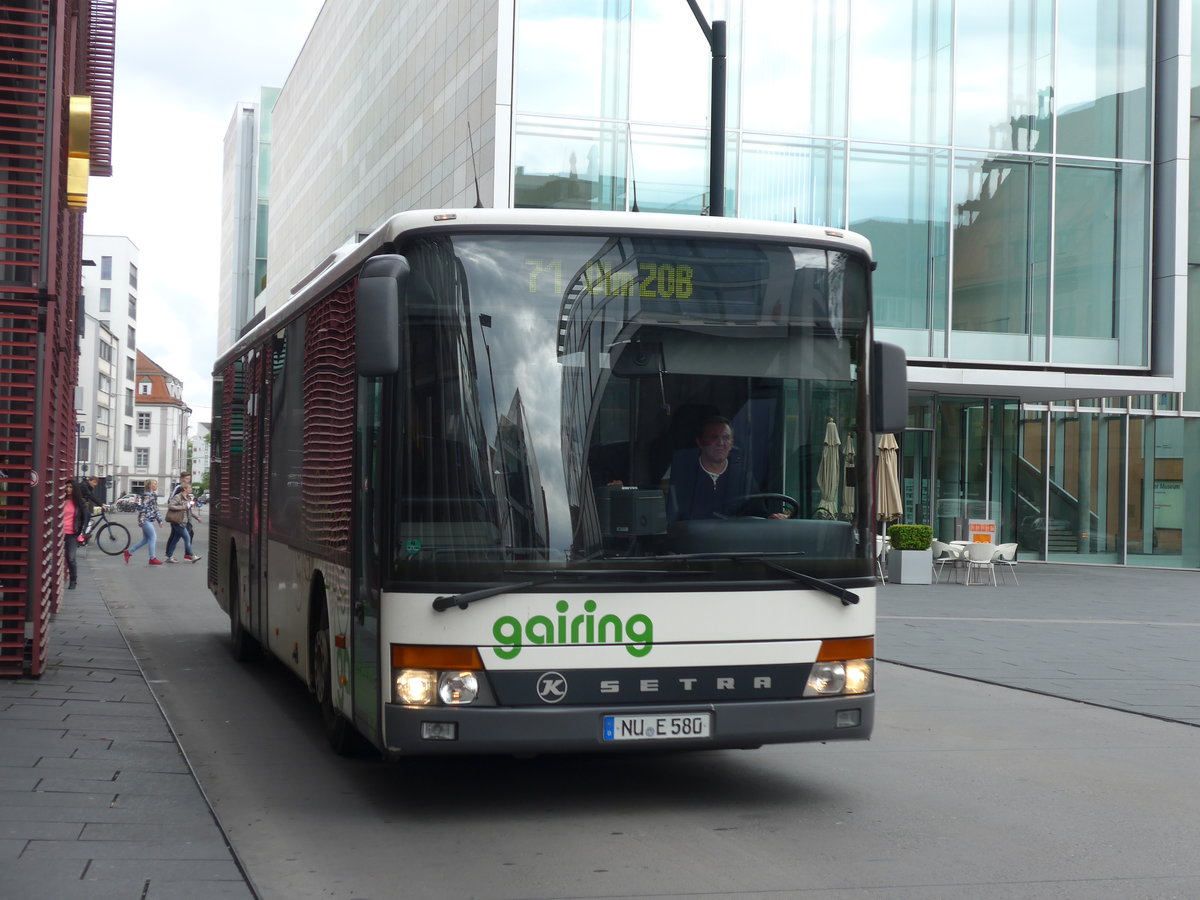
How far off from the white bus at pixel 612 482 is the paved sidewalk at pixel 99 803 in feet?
3.22

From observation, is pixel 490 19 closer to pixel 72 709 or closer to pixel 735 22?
pixel 735 22

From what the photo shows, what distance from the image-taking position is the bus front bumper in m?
6.17

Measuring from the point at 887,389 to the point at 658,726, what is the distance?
189 centimetres

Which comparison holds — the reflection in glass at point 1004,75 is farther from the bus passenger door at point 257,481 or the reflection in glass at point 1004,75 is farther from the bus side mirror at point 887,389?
the bus side mirror at point 887,389

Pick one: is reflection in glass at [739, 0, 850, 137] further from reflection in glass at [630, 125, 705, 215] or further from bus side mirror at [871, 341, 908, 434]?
bus side mirror at [871, 341, 908, 434]

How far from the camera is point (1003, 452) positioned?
3184cm

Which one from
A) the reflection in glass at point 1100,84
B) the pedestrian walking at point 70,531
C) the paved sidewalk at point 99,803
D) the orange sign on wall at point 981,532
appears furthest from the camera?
the reflection in glass at point 1100,84

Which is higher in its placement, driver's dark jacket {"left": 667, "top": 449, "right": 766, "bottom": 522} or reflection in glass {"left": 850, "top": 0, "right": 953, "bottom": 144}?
reflection in glass {"left": 850, "top": 0, "right": 953, "bottom": 144}

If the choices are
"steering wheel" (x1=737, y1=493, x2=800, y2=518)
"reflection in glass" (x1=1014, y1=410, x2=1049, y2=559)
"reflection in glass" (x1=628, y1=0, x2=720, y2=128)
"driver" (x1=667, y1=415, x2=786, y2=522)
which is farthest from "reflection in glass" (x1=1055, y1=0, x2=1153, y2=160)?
"driver" (x1=667, y1=415, x2=786, y2=522)

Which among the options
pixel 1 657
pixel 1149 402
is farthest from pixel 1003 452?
pixel 1 657

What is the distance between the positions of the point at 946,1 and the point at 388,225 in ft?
85.4

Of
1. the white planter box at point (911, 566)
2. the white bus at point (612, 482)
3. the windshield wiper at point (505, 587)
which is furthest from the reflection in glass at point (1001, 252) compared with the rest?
the windshield wiper at point (505, 587)

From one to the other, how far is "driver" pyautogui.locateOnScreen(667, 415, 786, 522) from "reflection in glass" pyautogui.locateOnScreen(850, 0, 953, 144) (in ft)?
79.4

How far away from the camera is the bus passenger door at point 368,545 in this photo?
646 cm
